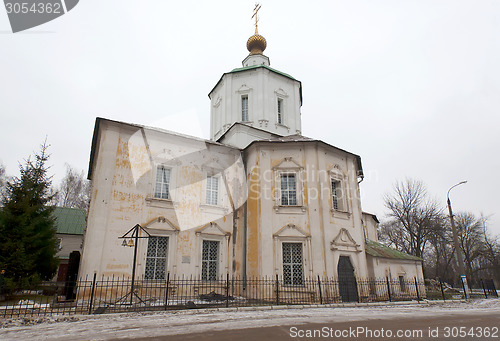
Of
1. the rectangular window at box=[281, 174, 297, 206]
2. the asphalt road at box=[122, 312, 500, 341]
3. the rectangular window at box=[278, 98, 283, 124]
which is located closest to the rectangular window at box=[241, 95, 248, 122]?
the rectangular window at box=[278, 98, 283, 124]

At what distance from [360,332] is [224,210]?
10.2m

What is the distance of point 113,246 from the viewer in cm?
1307

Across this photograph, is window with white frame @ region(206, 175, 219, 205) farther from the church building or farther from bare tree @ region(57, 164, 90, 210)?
bare tree @ region(57, 164, 90, 210)

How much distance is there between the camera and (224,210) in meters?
16.3

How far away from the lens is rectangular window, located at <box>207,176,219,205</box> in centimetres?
1648

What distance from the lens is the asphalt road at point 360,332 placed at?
6.25 m

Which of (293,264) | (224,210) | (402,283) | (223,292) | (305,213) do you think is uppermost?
(224,210)

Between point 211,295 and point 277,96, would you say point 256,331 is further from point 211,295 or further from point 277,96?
point 277,96

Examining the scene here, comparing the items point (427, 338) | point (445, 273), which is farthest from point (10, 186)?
point (445, 273)

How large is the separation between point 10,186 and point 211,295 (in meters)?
12.3

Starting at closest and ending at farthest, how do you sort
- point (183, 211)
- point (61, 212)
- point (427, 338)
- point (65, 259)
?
point (427, 338) < point (183, 211) < point (65, 259) < point (61, 212)

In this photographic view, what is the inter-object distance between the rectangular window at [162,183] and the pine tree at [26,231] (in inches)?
271

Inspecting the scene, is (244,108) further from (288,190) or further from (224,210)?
(224,210)

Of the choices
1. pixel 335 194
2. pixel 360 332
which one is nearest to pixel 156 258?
pixel 360 332
